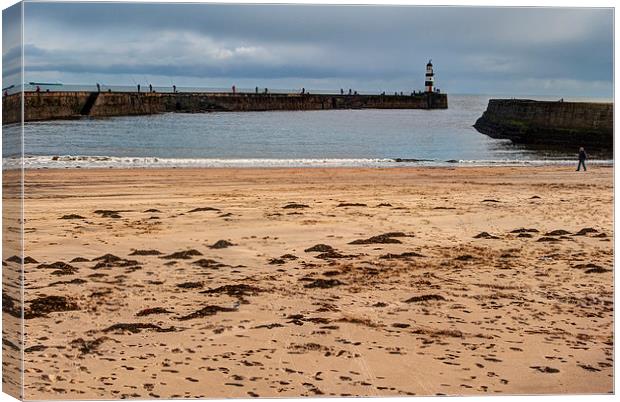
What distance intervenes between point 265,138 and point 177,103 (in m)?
0.57

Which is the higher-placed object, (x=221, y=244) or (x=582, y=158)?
(x=582, y=158)

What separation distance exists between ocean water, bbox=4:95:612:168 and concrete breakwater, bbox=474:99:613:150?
4.0 inches

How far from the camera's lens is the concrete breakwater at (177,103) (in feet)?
15.6

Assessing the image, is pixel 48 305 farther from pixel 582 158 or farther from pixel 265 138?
pixel 582 158

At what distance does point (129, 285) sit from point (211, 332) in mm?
576

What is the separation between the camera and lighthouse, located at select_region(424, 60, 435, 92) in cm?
525

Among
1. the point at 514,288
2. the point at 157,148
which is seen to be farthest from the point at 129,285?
the point at 514,288

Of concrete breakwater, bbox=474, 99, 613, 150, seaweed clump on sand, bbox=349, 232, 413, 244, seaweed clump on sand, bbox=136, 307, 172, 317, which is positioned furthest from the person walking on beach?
seaweed clump on sand, bbox=136, 307, 172, 317

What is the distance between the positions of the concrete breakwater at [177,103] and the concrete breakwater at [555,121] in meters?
0.37

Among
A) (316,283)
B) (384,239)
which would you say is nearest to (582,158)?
(384,239)

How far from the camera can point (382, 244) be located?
215 inches

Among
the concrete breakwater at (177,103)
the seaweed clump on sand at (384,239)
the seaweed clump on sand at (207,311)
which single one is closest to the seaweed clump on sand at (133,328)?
the seaweed clump on sand at (207,311)

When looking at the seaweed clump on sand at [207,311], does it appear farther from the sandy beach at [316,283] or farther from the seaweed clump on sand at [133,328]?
the seaweed clump on sand at [133,328]

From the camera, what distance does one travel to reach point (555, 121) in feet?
19.4
